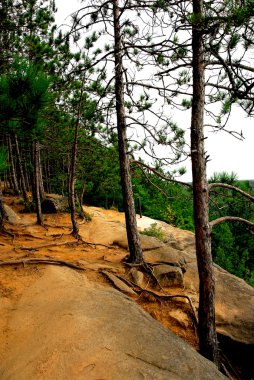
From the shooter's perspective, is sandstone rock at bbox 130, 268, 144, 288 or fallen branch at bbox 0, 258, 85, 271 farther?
sandstone rock at bbox 130, 268, 144, 288

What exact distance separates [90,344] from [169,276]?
4.32 metres

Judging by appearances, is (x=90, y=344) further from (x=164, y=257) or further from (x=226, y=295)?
(x=164, y=257)

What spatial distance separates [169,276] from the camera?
7.29m

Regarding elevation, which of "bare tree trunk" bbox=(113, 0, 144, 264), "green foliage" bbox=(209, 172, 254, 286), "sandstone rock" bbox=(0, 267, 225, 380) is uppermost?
"bare tree trunk" bbox=(113, 0, 144, 264)

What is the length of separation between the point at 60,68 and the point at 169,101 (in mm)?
3743

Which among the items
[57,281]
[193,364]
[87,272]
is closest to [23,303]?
[57,281]

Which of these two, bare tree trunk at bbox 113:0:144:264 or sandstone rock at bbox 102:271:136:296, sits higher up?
bare tree trunk at bbox 113:0:144:264

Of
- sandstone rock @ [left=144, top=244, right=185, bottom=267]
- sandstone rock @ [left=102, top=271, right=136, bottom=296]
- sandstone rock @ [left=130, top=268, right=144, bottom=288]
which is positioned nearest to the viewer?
sandstone rock @ [left=102, top=271, right=136, bottom=296]

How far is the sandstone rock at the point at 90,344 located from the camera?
9.78 feet

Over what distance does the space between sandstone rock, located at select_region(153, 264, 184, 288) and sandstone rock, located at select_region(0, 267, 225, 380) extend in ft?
8.86

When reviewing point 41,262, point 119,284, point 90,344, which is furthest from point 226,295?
point 90,344

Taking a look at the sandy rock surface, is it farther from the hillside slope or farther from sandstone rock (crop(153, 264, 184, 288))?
sandstone rock (crop(153, 264, 184, 288))

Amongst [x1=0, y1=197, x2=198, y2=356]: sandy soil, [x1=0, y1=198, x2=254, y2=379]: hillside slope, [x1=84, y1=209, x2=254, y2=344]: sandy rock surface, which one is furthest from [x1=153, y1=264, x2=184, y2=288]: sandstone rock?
[x1=84, y1=209, x2=254, y2=344]: sandy rock surface

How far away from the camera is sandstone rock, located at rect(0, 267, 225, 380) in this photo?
298 cm
